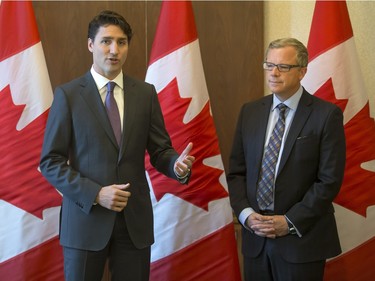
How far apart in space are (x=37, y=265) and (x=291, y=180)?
4.51 feet

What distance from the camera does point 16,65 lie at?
8.49ft

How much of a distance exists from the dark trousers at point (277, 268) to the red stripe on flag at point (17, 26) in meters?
1.54

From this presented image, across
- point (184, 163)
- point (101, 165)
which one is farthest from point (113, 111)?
point (184, 163)

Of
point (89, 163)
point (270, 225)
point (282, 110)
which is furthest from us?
point (282, 110)

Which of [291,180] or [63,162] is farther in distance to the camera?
[291,180]

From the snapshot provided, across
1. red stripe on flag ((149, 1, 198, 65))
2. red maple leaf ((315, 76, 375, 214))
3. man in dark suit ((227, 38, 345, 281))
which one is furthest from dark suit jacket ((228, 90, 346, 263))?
red stripe on flag ((149, 1, 198, 65))

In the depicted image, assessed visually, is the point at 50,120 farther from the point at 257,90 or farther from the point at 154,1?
the point at 257,90

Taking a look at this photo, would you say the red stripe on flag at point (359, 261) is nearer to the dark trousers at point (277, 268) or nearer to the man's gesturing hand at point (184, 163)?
the dark trousers at point (277, 268)

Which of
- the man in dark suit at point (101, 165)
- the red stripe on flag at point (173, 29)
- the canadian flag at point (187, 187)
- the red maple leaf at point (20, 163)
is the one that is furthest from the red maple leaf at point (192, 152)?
the man in dark suit at point (101, 165)

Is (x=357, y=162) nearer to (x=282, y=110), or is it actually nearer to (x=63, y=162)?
(x=282, y=110)

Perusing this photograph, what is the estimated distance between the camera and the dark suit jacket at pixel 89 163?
1877mm

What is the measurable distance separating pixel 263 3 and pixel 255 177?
1.60 meters

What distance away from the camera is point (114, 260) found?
6.41 feet

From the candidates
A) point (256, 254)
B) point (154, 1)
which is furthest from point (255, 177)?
point (154, 1)
